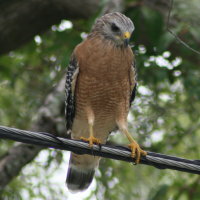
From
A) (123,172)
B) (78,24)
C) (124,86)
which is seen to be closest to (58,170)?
(123,172)

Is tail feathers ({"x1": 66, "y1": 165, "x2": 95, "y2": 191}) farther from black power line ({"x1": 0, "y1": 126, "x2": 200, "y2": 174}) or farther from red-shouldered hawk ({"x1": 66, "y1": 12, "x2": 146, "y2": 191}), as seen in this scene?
black power line ({"x1": 0, "y1": 126, "x2": 200, "y2": 174})

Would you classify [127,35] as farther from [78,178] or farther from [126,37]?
[78,178]

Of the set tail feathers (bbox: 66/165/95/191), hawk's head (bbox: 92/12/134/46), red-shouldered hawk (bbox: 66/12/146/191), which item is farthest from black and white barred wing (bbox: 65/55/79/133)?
tail feathers (bbox: 66/165/95/191)

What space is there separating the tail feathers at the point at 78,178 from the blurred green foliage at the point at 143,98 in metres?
0.95

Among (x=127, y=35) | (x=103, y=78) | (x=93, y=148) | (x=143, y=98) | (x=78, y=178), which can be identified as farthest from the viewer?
(x=143, y=98)

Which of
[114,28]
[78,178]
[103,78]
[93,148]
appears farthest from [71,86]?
[93,148]

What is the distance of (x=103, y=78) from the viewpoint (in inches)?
209

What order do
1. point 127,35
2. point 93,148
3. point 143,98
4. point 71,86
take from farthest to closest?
1. point 143,98
2. point 71,86
3. point 127,35
4. point 93,148

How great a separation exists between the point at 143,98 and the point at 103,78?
86.2 inches

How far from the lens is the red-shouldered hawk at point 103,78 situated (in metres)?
5.29

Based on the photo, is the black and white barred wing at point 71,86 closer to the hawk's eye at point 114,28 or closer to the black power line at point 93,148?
the hawk's eye at point 114,28

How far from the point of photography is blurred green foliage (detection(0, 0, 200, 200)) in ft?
20.2

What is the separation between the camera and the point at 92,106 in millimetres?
5559

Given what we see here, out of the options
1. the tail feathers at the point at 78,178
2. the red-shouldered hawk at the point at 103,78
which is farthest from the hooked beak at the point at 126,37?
the tail feathers at the point at 78,178
